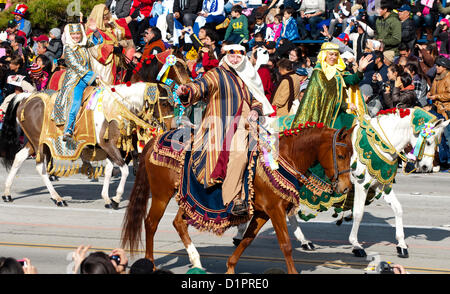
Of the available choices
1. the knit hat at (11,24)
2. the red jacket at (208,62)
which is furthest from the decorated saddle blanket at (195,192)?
the knit hat at (11,24)

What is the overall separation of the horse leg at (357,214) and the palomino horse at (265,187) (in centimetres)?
138

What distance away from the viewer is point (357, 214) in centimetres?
1198

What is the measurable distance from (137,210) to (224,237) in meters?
2.64

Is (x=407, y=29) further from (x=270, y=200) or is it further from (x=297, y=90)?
(x=270, y=200)

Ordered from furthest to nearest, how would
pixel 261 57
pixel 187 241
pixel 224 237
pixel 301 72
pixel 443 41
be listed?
pixel 443 41, pixel 301 72, pixel 261 57, pixel 224 237, pixel 187 241

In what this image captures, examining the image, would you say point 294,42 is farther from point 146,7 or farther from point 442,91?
point 146,7

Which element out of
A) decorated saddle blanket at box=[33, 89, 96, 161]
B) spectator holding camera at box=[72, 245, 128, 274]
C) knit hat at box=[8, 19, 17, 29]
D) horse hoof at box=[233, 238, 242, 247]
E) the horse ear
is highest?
spectator holding camera at box=[72, 245, 128, 274]

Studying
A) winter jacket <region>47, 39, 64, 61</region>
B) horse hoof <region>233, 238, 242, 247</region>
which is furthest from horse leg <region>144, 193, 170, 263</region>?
winter jacket <region>47, 39, 64, 61</region>

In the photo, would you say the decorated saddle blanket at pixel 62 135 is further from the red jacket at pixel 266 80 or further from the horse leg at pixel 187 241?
the horse leg at pixel 187 241

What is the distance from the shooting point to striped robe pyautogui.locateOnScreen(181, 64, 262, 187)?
32.8 feet

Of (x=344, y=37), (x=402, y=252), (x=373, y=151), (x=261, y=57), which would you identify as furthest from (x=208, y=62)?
(x=402, y=252)

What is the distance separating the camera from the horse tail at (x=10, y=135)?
17.0m

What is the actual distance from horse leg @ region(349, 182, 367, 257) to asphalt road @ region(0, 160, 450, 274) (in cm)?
16

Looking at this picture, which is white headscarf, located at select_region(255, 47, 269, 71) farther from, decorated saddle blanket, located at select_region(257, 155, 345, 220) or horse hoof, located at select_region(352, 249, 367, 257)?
decorated saddle blanket, located at select_region(257, 155, 345, 220)
